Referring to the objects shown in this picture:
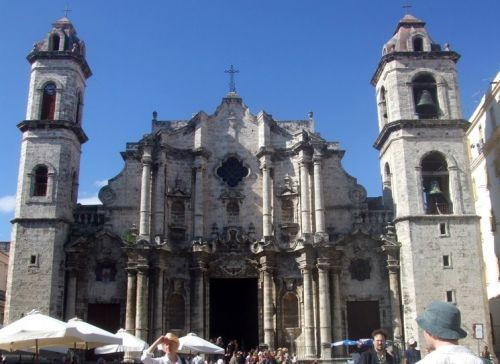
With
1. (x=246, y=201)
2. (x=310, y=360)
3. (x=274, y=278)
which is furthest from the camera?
(x=246, y=201)

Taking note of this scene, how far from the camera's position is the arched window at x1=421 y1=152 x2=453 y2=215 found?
93.4 feet

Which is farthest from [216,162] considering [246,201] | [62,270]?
[62,270]

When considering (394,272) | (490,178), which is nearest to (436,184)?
(394,272)

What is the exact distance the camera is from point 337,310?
27703mm

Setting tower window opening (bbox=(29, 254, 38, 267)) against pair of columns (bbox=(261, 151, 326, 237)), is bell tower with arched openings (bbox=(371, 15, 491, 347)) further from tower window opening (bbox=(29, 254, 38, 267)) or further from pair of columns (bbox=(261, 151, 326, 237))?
tower window opening (bbox=(29, 254, 38, 267))

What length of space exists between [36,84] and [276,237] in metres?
13.8

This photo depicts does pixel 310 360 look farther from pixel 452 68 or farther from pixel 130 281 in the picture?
pixel 452 68

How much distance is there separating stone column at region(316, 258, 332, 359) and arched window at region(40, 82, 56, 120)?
48.6 ft

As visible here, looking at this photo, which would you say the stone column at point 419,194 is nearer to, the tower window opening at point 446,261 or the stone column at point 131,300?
the tower window opening at point 446,261

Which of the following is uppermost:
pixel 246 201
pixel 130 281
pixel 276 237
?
pixel 246 201

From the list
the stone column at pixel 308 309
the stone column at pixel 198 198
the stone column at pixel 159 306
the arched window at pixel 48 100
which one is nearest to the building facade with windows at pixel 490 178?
the stone column at pixel 308 309

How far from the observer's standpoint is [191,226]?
2992 cm

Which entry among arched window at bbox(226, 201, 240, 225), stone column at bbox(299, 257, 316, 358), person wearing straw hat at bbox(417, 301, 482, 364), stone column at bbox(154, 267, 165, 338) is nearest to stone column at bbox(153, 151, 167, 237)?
stone column at bbox(154, 267, 165, 338)

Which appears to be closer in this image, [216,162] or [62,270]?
[62,270]
